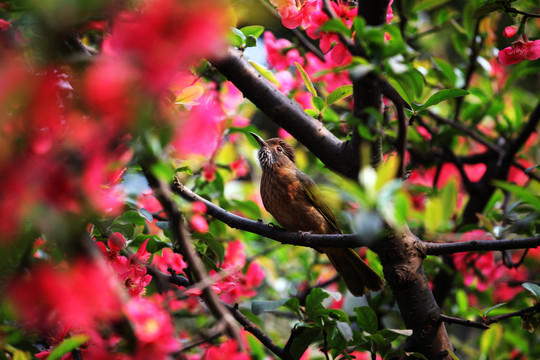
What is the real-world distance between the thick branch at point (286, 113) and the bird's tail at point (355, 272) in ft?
2.44

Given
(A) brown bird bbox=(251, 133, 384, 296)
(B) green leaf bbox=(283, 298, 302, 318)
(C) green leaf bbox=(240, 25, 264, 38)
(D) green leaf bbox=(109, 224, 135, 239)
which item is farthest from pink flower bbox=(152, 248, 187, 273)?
(C) green leaf bbox=(240, 25, 264, 38)

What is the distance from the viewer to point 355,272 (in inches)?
96.7

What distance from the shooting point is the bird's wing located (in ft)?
8.76

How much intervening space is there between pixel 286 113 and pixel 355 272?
106 centimetres

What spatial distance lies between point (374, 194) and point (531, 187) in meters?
3.08

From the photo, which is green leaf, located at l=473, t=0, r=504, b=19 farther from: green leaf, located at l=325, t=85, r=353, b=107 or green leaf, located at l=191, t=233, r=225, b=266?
green leaf, located at l=191, t=233, r=225, b=266

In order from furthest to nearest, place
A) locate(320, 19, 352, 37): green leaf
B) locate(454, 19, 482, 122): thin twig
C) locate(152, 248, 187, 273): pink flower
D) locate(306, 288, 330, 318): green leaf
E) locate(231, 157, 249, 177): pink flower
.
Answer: locate(231, 157, 249, 177): pink flower → locate(454, 19, 482, 122): thin twig → locate(152, 248, 187, 273): pink flower → locate(306, 288, 330, 318): green leaf → locate(320, 19, 352, 37): green leaf

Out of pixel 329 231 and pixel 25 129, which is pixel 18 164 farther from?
pixel 329 231

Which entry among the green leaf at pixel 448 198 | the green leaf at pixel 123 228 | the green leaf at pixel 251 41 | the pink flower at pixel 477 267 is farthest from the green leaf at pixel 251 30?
the pink flower at pixel 477 267

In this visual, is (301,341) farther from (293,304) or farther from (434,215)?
(434,215)

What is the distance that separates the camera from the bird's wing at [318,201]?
2670 mm

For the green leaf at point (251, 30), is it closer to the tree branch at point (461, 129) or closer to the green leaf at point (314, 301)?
the green leaf at point (314, 301)

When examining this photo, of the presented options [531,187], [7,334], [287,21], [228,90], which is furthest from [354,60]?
[531,187]

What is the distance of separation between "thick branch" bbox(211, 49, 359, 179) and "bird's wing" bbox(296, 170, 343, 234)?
79 centimetres
